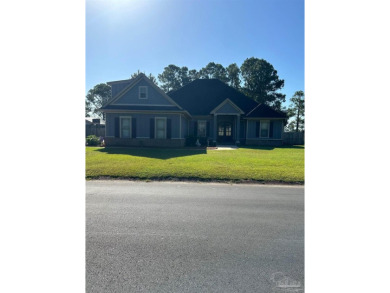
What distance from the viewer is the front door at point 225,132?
2167cm

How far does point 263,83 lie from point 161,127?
1163 inches

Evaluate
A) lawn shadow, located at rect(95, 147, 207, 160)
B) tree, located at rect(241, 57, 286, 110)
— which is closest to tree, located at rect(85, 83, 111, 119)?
tree, located at rect(241, 57, 286, 110)

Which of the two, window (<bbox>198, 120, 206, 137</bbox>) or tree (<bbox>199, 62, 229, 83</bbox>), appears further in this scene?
tree (<bbox>199, 62, 229, 83</bbox>)

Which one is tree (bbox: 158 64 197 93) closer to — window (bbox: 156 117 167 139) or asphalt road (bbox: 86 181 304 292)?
window (bbox: 156 117 167 139)

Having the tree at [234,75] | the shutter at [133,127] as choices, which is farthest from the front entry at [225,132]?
the tree at [234,75]

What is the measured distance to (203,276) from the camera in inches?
86.4

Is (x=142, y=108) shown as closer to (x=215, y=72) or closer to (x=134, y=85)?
(x=134, y=85)

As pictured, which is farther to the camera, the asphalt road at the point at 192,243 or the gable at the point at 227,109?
the gable at the point at 227,109

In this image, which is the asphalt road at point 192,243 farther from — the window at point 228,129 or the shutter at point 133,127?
the window at point 228,129

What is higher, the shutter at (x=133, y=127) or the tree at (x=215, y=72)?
the tree at (x=215, y=72)

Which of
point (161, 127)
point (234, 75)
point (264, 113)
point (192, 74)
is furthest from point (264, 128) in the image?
point (192, 74)

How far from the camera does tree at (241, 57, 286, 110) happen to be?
39031 mm
